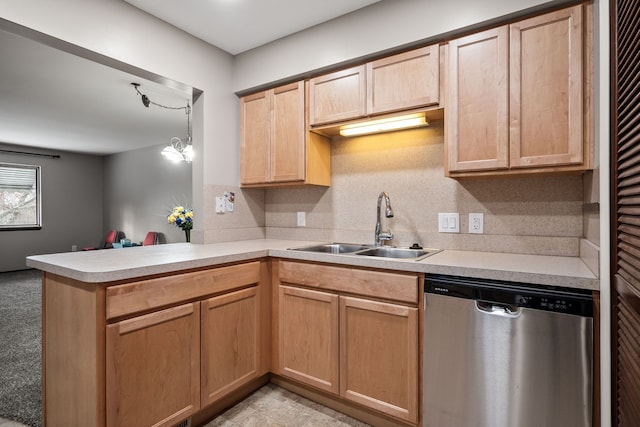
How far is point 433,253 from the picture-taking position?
1971 millimetres

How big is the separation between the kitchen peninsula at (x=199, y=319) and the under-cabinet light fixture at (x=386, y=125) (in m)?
0.84

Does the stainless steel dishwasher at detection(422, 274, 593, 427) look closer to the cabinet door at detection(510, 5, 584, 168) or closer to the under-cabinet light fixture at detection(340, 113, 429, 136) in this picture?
the cabinet door at detection(510, 5, 584, 168)

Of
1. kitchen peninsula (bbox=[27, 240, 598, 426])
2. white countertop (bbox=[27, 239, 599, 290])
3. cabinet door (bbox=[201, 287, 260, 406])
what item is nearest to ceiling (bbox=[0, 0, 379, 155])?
white countertop (bbox=[27, 239, 599, 290])

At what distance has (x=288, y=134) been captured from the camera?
2.51m

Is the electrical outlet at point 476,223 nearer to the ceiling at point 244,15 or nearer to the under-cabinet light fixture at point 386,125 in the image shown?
the under-cabinet light fixture at point 386,125

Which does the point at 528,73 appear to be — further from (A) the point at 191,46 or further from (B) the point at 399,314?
(A) the point at 191,46

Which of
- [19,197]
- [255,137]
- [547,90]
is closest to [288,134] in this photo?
[255,137]

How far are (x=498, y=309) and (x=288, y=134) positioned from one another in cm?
178

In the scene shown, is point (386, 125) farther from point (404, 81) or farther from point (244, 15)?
point (244, 15)

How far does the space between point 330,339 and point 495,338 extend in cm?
87

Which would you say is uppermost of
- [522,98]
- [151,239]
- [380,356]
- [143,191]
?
[522,98]

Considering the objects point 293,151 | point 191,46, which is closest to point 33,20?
point 191,46

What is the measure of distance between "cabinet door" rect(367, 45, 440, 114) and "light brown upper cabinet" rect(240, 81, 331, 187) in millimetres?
559

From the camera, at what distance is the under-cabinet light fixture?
2.09 meters
